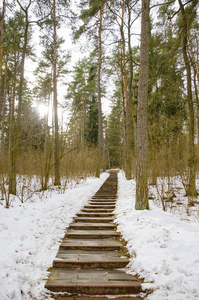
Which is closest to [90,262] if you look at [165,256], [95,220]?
[165,256]

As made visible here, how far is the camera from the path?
90.2 inches

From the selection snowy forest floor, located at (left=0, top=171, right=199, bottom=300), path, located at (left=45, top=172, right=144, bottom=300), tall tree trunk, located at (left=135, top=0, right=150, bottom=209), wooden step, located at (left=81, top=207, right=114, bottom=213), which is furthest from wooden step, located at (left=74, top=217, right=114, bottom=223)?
tall tree trunk, located at (left=135, top=0, right=150, bottom=209)

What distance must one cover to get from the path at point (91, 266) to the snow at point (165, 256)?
0.65 ft

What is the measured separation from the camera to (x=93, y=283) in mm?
2350

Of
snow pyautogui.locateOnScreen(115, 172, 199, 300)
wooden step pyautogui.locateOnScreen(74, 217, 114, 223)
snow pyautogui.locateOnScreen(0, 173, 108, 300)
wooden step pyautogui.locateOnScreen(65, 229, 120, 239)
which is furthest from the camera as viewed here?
wooden step pyautogui.locateOnScreen(74, 217, 114, 223)

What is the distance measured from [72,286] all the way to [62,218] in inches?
102

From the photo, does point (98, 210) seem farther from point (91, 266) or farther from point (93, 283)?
point (93, 283)

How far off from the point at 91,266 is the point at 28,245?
4.05ft

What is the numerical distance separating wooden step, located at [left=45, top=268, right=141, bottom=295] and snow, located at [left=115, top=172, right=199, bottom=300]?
19 centimetres

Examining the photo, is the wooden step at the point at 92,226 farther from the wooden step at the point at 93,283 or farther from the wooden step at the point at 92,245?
the wooden step at the point at 93,283

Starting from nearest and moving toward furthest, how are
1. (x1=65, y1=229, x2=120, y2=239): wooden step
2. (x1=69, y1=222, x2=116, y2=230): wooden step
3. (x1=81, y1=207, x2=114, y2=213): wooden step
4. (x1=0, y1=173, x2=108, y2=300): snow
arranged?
(x1=0, y1=173, x2=108, y2=300): snow
(x1=65, y1=229, x2=120, y2=239): wooden step
(x1=69, y1=222, x2=116, y2=230): wooden step
(x1=81, y1=207, x2=114, y2=213): wooden step

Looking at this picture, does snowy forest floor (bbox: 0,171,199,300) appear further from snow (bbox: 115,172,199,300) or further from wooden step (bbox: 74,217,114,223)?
wooden step (bbox: 74,217,114,223)

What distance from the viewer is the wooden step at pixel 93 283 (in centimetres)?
229

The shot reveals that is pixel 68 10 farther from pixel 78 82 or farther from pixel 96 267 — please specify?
pixel 78 82
